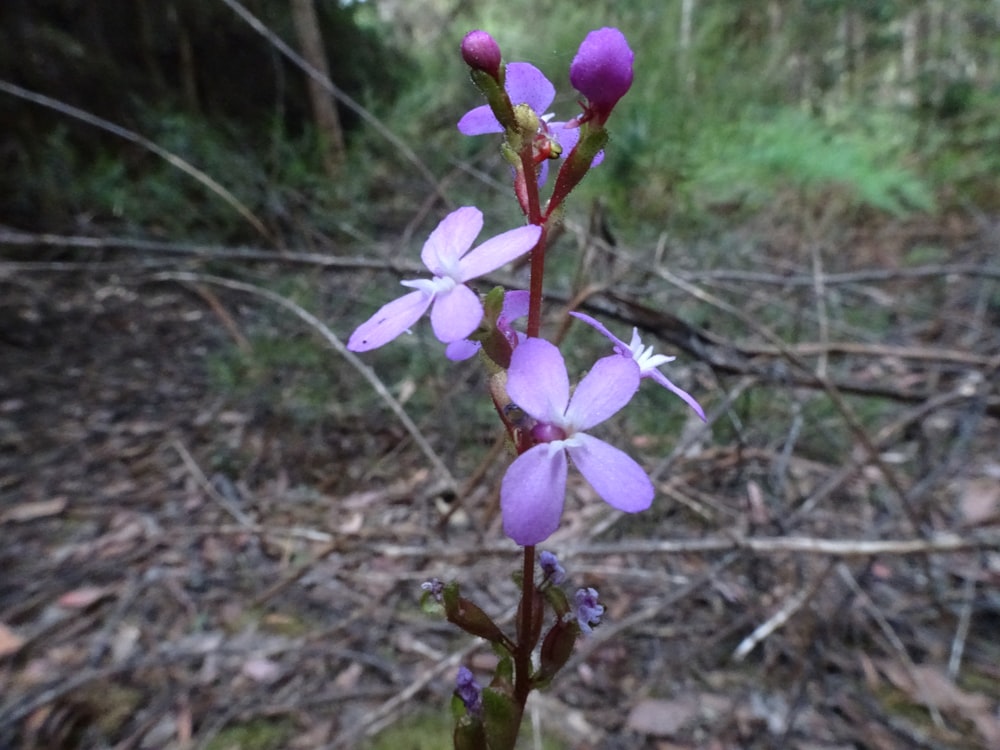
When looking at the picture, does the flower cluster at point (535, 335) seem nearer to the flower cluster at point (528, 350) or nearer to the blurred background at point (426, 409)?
the flower cluster at point (528, 350)

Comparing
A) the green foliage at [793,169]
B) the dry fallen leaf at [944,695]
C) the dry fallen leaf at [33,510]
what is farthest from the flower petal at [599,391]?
the green foliage at [793,169]

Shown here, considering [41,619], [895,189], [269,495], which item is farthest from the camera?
[895,189]

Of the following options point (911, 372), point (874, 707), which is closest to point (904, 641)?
point (874, 707)

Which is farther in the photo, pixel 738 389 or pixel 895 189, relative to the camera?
pixel 895 189

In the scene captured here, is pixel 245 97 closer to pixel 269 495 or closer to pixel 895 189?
pixel 269 495

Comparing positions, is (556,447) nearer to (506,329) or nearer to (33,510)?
(506,329)

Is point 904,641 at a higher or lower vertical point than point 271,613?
lower

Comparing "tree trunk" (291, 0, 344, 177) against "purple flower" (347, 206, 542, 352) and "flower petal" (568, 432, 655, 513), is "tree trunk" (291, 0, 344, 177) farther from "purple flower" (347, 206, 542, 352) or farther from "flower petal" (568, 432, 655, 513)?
"flower petal" (568, 432, 655, 513)
